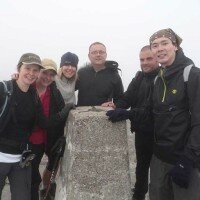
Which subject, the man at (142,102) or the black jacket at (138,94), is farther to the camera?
the man at (142,102)

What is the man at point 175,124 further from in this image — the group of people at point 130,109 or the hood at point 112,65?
the hood at point 112,65

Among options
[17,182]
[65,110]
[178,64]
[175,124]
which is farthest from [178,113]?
[17,182]

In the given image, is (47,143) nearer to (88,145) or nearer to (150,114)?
(88,145)

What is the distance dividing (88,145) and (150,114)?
97cm

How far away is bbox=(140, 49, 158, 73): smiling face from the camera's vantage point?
5477 mm

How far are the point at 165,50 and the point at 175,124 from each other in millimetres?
923

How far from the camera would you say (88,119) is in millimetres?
4496

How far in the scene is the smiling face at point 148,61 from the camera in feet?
18.0

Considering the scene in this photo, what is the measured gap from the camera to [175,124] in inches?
157

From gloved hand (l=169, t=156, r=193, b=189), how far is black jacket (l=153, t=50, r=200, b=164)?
0.25ft

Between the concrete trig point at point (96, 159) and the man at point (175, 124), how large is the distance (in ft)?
1.53

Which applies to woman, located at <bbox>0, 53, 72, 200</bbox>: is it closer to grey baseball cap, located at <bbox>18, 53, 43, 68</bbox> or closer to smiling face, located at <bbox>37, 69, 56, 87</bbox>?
grey baseball cap, located at <bbox>18, 53, 43, 68</bbox>

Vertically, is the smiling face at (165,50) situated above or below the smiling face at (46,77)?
above

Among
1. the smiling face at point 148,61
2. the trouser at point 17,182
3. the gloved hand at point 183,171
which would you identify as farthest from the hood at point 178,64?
the trouser at point 17,182
